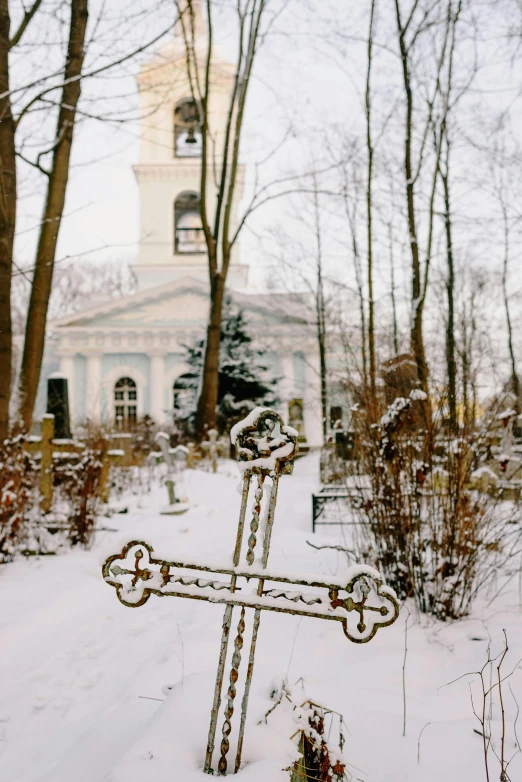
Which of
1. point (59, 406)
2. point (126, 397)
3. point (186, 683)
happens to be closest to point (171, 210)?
point (126, 397)

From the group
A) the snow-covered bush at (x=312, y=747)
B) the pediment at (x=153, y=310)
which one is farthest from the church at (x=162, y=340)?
the snow-covered bush at (x=312, y=747)

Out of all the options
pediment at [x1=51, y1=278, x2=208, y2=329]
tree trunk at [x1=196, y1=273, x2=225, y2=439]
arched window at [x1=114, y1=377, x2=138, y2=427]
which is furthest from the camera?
arched window at [x1=114, y1=377, x2=138, y2=427]

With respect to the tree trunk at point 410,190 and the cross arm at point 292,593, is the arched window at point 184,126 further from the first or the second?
the cross arm at point 292,593

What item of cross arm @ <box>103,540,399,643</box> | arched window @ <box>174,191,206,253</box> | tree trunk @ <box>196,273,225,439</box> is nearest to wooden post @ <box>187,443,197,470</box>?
tree trunk @ <box>196,273,225,439</box>

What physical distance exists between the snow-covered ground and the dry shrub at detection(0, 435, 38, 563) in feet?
0.86

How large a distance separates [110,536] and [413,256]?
8467 millimetres

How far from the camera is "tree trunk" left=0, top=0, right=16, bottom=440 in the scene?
5836 millimetres

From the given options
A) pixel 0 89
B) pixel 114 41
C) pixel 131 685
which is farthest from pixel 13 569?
pixel 114 41

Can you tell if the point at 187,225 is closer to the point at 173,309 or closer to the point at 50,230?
the point at 173,309

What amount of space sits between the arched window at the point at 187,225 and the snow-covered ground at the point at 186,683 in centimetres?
2420

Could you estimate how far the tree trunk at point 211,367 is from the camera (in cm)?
1316

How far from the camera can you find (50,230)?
23.2 feet

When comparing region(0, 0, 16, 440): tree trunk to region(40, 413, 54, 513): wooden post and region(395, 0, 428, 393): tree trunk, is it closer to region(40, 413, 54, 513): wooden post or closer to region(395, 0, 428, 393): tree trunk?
region(40, 413, 54, 513): wooden post

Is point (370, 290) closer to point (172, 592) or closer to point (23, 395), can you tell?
point (23, 395)
